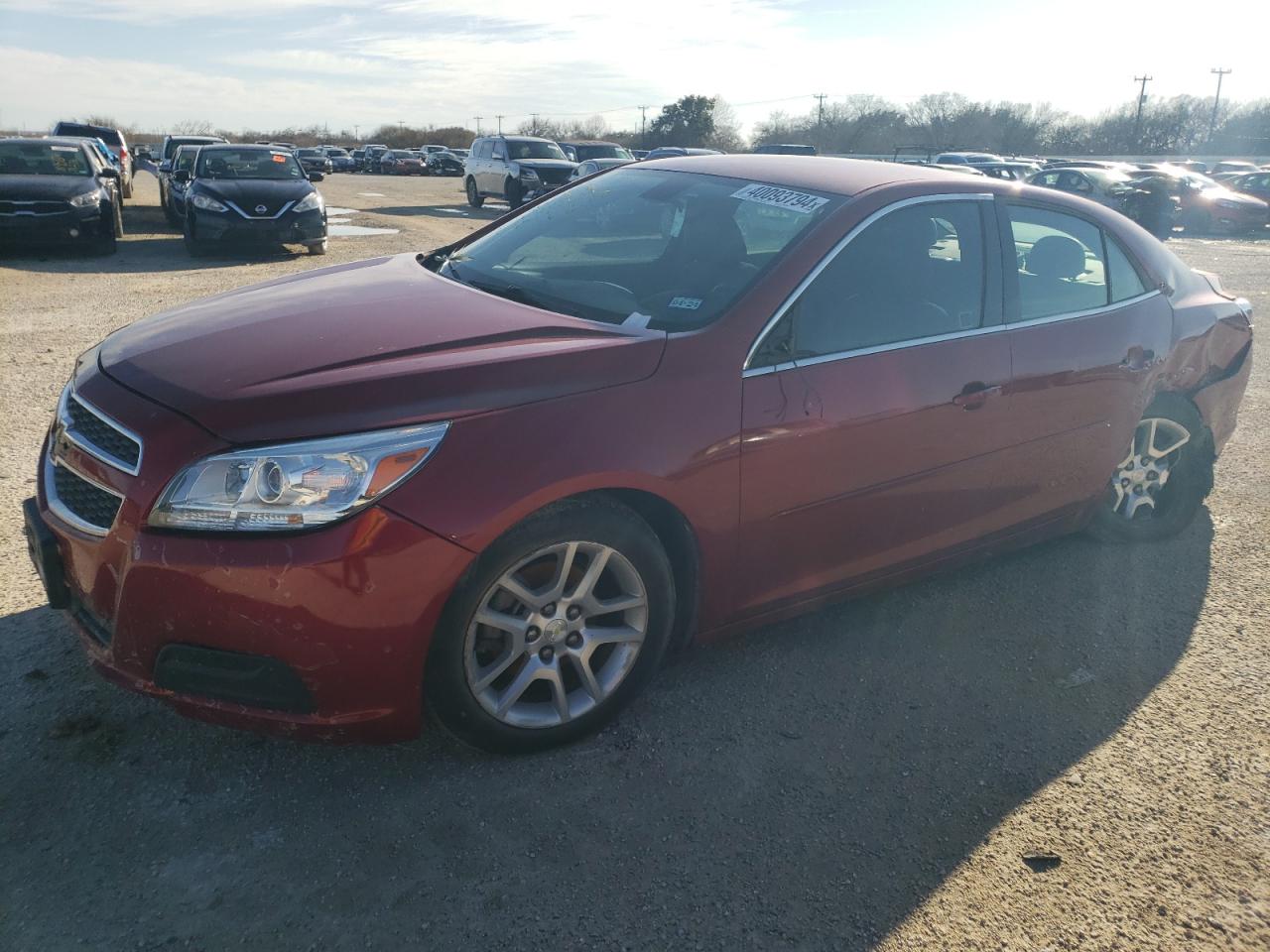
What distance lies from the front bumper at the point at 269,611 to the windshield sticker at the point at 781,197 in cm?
179

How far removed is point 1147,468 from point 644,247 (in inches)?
105

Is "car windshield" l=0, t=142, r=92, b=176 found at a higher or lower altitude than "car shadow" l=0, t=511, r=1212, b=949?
higher

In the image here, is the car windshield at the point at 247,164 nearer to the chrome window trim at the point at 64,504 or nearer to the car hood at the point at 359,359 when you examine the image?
the car hood at the point at 359,359

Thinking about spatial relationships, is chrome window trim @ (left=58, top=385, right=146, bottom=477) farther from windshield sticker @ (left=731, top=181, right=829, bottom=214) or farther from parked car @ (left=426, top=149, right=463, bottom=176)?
parked car @ (left=426, top=149, right=463, bottom=176)

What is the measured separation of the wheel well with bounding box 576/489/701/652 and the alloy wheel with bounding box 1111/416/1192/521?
7.98 ft

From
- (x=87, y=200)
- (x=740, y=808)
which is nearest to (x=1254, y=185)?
(x=87, y=200)

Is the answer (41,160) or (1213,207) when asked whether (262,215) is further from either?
(1213,207)

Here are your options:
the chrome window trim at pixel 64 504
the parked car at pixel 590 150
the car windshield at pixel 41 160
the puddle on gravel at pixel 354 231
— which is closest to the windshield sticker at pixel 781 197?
the chrome window trim at pixel 64 504

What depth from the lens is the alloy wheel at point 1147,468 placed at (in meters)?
4.45

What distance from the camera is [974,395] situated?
3.46 meters

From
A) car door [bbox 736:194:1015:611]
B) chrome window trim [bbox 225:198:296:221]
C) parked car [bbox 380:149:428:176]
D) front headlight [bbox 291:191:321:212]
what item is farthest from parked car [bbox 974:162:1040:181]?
parked car [bbox 380:149:428:176]

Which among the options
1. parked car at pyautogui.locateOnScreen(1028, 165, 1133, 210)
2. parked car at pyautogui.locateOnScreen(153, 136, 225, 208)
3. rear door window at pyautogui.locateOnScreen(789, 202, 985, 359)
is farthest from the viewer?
parked car at pyautogui.locateOnScreen(1028, 165, 1133, 210)

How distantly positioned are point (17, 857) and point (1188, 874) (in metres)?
2.96

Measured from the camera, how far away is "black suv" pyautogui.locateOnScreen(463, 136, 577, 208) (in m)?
23.1
